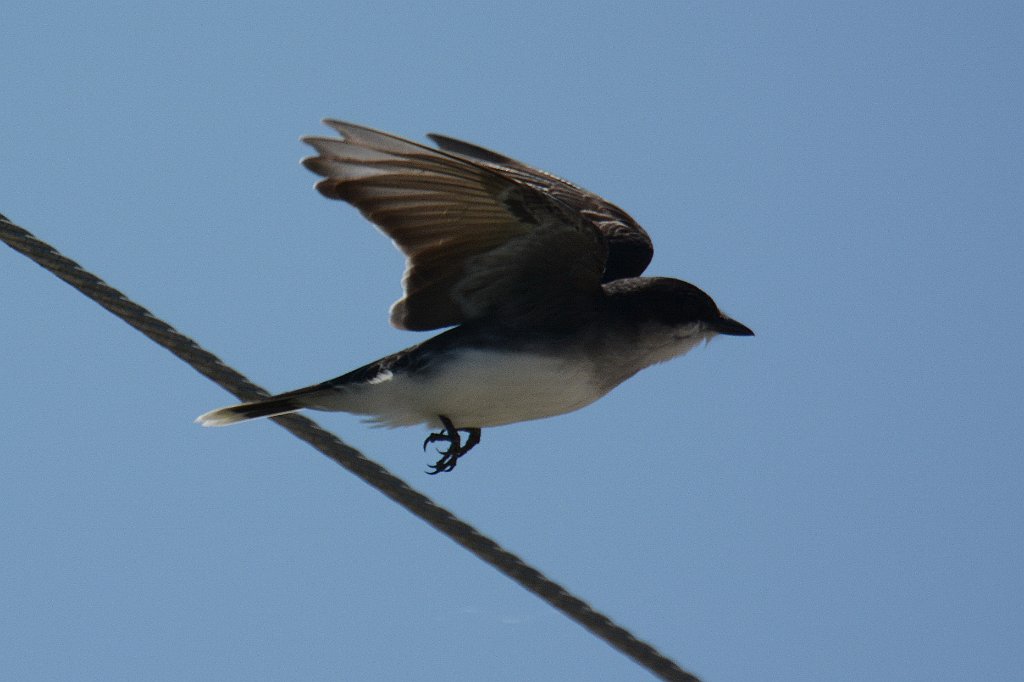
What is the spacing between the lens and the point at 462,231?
27.3 ft

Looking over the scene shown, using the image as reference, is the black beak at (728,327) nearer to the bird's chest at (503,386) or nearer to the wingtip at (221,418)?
the bird's chest at (503,386)

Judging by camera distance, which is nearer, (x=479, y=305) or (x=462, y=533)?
(x=462, y=533)

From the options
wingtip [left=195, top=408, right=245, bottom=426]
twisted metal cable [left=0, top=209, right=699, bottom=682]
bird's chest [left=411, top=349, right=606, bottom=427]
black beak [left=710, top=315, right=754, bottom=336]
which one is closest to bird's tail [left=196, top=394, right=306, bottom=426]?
wingtip [left=195, top=408, right=245, bottom=426]

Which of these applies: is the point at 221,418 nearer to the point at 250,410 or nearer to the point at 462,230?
the point at 250,410

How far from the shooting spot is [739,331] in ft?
30.0

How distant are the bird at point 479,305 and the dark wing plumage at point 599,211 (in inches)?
28.9

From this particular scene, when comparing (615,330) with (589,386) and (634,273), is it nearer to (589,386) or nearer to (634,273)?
(589,386)

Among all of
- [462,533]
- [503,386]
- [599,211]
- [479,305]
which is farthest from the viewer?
[599,211]

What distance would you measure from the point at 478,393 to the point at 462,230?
0.91m

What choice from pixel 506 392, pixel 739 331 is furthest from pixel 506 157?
pixel 506 392

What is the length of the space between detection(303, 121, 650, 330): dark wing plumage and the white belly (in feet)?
1.27

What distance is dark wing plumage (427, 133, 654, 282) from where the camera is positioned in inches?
384

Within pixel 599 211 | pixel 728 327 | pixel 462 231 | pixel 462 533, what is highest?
pixel 599 211

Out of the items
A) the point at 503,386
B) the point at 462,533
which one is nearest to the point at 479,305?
the point at 503,386
